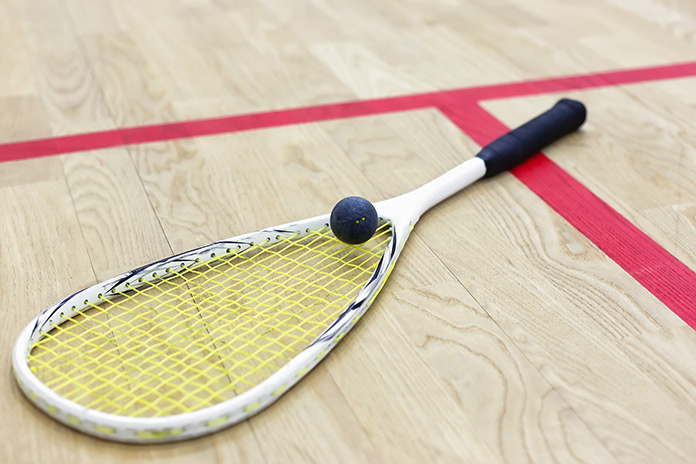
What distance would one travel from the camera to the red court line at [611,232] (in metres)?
1.10

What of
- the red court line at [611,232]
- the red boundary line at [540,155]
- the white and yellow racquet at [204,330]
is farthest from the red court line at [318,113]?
the white and yellow racquet at [204,330]

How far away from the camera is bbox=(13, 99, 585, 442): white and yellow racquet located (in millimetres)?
838

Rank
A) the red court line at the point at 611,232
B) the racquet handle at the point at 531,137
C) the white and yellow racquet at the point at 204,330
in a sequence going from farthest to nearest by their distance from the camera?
the racquet handle at the point at 531,137, the red court line at the point at 611,232, the white and yellow racquet at the point at 204,330

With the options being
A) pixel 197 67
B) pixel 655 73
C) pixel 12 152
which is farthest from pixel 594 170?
pixel 12 152

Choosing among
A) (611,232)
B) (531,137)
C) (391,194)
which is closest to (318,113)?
(391,194)

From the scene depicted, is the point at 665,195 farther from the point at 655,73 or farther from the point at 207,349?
the point at 207,349

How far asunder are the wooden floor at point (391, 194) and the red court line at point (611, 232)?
0.02m

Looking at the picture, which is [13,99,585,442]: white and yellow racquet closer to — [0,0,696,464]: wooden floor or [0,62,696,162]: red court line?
[0,0,696,464]: wooden floor

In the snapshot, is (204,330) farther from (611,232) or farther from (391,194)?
(611,232)

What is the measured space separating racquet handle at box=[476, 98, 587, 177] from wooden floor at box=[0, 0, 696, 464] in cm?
4

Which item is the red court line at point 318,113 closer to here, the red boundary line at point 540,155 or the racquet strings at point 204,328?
the red boundary line at point 540,155

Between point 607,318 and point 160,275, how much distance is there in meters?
0.64

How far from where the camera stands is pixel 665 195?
135 centimetres

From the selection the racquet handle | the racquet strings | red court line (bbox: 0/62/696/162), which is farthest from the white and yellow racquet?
red court line (bbox: 0/62/696/162)
